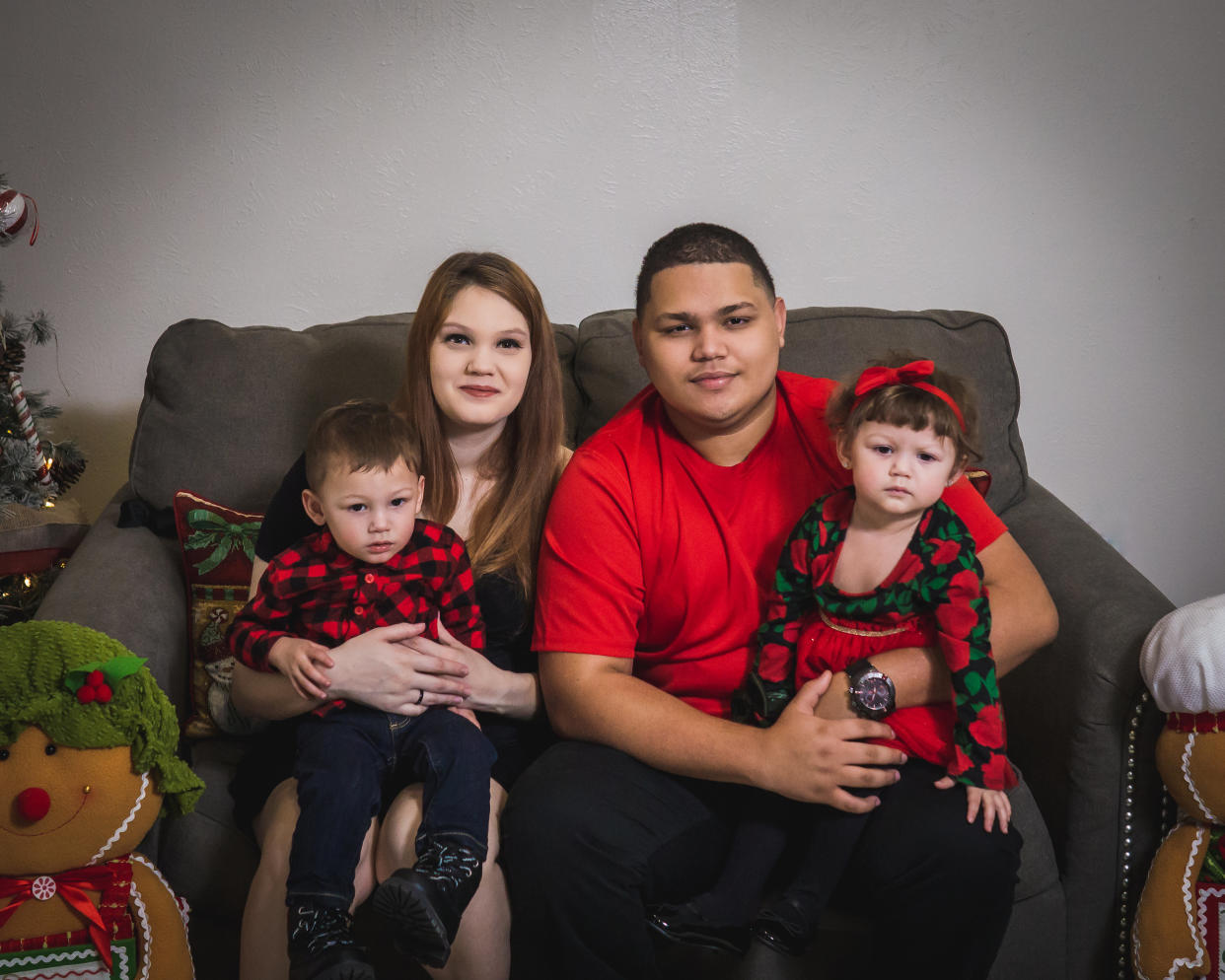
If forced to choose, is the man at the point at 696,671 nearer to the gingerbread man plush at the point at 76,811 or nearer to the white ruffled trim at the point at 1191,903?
the white ruffled trim at the point at 1191,903

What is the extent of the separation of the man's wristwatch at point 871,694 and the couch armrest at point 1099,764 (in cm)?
36

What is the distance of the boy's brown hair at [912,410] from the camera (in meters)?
1.40

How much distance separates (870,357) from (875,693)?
0.87m

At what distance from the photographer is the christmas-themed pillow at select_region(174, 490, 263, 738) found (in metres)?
1.79

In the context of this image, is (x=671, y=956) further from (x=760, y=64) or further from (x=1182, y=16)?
(x=1182, y=16)

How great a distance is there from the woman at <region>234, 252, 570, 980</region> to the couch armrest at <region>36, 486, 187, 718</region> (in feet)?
0.69

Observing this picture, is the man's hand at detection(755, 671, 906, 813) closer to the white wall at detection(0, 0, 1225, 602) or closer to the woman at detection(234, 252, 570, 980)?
the woman at detection(234, 252, 570, 980)

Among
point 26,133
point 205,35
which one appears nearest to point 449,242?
point 205,35

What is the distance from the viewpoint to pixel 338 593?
1.60 meters

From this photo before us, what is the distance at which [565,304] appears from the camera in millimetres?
2631

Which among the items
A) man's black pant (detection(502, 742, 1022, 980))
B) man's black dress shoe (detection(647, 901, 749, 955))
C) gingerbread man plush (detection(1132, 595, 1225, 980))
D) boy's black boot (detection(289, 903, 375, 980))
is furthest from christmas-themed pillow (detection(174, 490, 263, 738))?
gingerbread man plush (detection(1132, 595, 1225, 980))

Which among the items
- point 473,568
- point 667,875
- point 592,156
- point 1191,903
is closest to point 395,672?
point 473,568

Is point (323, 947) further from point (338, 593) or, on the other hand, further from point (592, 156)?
point (592, 156)

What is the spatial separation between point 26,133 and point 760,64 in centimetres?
180
